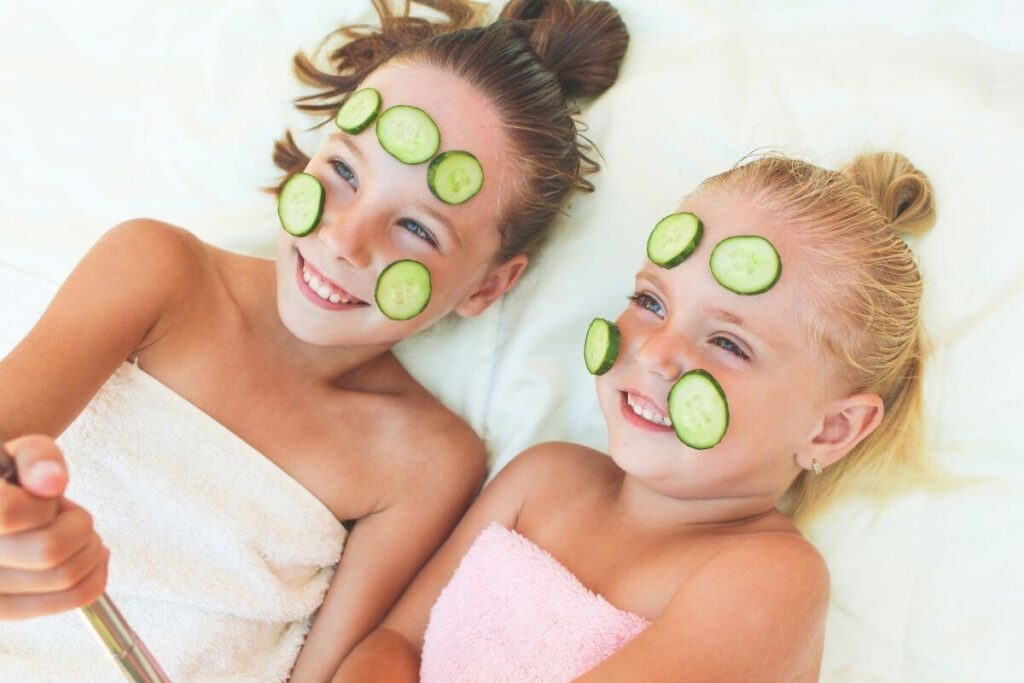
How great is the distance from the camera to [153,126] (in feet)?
6.31

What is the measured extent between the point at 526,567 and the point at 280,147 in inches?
38.4

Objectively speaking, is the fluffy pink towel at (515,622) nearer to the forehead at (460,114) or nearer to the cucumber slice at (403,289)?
the cucumber slice at (403,289)

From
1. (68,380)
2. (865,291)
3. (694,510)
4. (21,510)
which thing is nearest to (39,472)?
(21,510)

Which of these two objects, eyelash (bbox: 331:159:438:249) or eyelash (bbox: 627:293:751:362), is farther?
eyelash (bbox: 331:159:438:249)

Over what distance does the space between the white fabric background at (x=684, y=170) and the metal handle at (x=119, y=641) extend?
0.95 metres

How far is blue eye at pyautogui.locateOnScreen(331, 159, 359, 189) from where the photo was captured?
1.49 metres

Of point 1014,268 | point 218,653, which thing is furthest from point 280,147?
point 1014,268

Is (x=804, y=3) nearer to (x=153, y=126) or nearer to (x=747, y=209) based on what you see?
(x=747, y=209)

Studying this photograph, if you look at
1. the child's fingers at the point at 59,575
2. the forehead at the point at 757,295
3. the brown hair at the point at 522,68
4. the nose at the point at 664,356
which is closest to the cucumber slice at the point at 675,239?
the forehead at the point at 757,295

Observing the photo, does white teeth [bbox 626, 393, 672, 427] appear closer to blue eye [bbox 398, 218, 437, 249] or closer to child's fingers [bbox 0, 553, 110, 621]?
blue eye [bbox 398, 218, 437, 249]

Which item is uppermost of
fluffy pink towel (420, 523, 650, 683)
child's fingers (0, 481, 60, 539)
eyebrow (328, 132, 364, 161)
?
eyebrow (328, 132, 364, 161)

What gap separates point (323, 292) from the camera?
1.52 m

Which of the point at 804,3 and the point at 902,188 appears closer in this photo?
the point at 902,188

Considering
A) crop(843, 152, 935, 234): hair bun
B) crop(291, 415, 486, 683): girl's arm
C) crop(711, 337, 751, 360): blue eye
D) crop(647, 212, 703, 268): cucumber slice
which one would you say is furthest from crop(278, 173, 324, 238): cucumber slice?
crop(843, 152, 935, 234): hair bun
